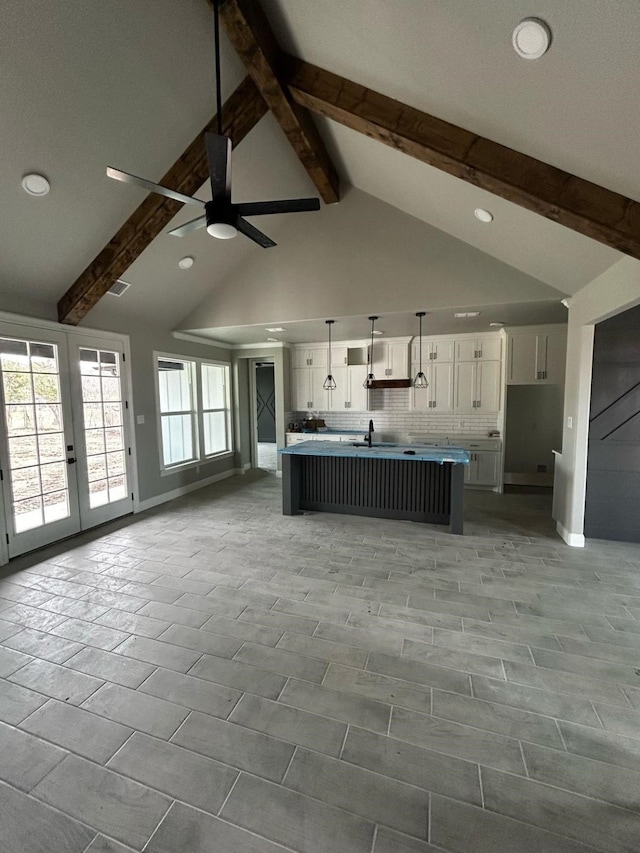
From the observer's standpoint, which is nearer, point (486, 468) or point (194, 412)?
point (486, 468)

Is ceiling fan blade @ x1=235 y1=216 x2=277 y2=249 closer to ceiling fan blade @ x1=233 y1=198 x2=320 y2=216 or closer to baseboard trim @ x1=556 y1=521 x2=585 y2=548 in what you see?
ceiling fan blade @ x1=233 y1=198 x2=320 y2=216

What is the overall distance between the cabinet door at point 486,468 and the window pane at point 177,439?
478 centimetres

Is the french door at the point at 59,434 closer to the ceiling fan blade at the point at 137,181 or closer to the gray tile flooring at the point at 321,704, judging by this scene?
the gray tile flooring at the point at 321,704

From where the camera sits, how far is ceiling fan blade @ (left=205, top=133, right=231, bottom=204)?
204 cm

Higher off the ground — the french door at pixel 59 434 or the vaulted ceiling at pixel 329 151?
the vaulted ceiling at pixel 329 151

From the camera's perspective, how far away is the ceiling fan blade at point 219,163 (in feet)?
6.71

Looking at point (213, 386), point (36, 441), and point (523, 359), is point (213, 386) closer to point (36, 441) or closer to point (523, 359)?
point (36, 441)

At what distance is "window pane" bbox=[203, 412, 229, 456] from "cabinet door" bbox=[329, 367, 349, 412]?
2121 mm

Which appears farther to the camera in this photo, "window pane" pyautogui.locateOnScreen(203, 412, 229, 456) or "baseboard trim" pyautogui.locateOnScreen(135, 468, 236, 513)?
"window pane" pyautogui.locateOnScreen(203, 412, 229, 456)

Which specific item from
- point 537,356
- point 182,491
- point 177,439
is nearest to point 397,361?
point 537,356

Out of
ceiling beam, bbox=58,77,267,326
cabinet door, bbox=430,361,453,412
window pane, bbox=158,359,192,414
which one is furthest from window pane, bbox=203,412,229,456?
cabinet door, bbox=430,361,453,412

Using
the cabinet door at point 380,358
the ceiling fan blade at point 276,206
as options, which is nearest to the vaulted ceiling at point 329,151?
the ceiling fan blade at point 276,206

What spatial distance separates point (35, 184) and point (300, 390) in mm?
4885

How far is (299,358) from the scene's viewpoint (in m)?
7.08
